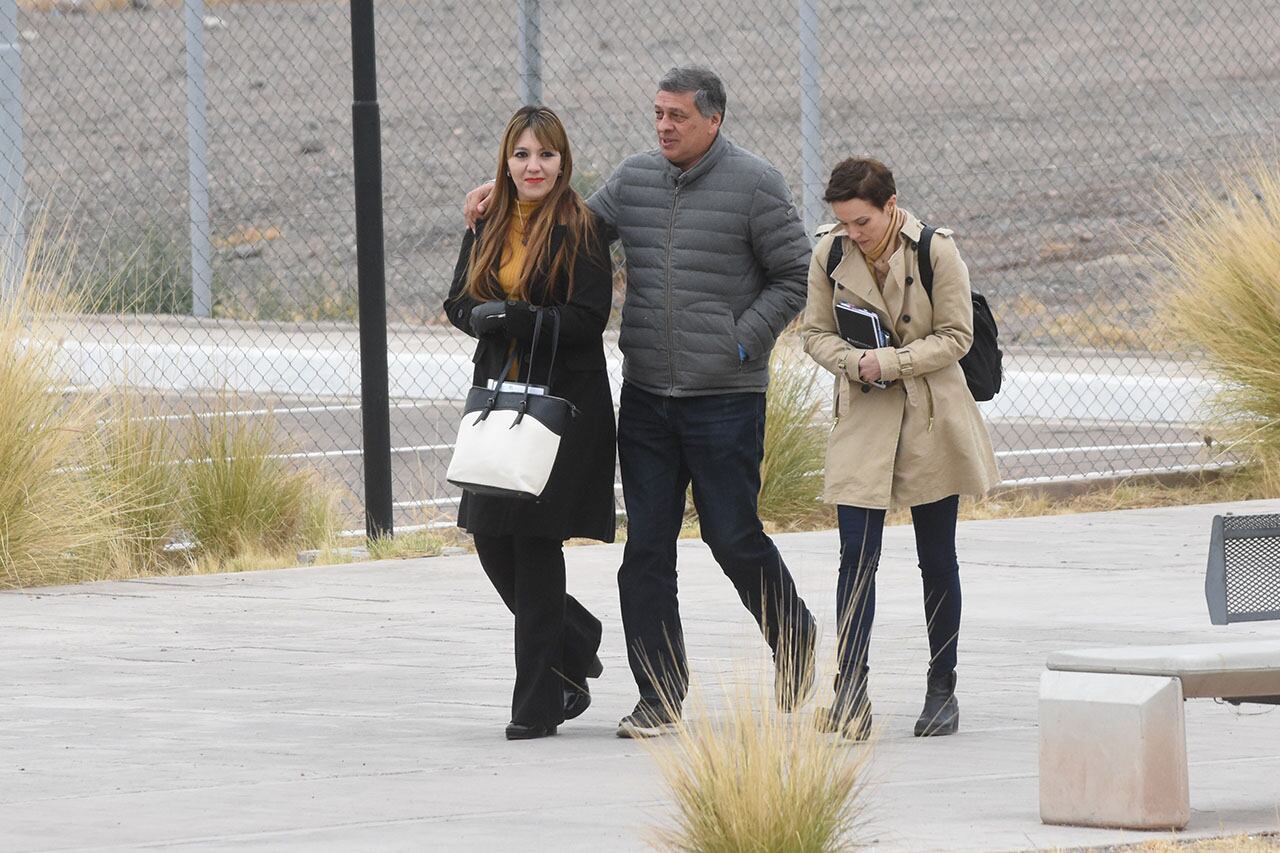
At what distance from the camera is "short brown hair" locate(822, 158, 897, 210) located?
20.6 ft

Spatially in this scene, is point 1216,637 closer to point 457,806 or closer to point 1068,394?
point 457,806

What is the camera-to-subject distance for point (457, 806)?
542 cm

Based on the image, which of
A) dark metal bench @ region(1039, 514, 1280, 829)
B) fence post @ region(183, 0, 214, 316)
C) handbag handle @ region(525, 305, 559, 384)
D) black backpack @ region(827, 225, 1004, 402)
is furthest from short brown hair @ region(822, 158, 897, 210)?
fence post @ region(183, 0, 214, 316)

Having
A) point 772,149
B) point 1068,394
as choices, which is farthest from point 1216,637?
point 772,149

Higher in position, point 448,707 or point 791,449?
point 791,449

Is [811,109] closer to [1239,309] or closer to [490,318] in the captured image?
[1239,309]

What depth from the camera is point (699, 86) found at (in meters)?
6.37

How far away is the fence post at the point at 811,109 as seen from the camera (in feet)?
43.4

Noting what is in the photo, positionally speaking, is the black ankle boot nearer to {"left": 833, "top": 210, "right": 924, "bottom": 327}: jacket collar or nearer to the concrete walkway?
the concrete walkway

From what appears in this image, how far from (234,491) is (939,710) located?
14.9 feet

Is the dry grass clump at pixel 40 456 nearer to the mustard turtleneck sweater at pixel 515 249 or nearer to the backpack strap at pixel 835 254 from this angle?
the mustard turtleneck sweater at pixel 515 249

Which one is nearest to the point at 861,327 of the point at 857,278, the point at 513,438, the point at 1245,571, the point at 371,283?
the point at 857,278

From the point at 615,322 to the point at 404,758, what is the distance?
39.3ft

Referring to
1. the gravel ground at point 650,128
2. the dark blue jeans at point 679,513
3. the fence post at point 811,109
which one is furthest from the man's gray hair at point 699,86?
the gravel ground at point 650,128
